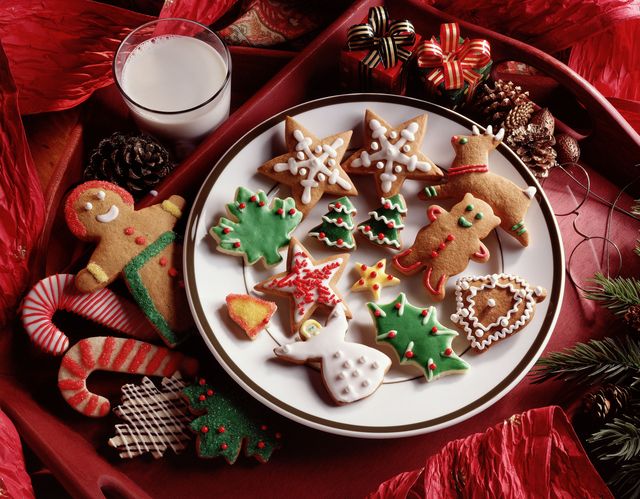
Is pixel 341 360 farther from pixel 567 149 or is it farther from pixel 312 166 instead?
pixel 567 149

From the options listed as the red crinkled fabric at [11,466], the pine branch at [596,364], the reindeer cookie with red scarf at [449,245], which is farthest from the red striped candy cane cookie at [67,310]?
the pine branch at [596,364]

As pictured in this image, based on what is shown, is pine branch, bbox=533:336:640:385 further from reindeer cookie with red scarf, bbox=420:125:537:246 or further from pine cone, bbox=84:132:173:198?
pine cone, bbox=84:132:173:198

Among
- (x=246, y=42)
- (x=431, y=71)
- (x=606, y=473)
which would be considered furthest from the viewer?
(x=246, y=42)

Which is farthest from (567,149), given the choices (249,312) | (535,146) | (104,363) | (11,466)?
(11,466)

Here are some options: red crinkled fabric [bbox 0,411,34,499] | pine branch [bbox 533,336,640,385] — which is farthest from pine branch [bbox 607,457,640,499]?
red crinkled fabric [bbox 0,411,34,499]

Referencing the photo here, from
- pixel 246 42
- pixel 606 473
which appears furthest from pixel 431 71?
pixel 606 473

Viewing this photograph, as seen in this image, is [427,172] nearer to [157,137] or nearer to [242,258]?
[242,258]
